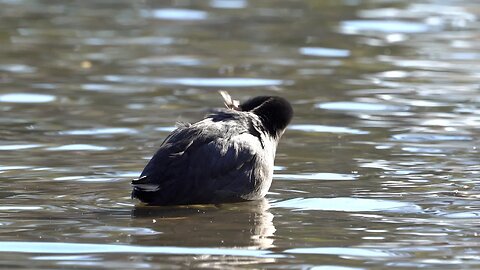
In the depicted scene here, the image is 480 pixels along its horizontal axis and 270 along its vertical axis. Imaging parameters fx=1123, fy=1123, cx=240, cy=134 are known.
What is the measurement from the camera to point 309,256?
19.9 ft

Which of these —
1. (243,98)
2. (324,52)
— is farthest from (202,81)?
(324,52)

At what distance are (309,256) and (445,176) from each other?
2.45 metres

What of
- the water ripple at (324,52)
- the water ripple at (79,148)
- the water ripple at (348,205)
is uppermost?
the water ripple at (324,52)

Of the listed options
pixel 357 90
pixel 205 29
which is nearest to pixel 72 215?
pixel 357 90

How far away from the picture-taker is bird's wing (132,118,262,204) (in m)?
7.16

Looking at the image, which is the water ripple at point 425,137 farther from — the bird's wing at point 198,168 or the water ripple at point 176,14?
the water ripple at point 176,14

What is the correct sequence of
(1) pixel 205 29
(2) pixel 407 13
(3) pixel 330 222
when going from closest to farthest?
(3) pixel 330 222, (1) pixel 205 29, (2) pixel 407 13

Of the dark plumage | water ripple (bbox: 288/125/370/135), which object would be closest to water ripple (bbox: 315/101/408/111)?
water ripple (bbox: 288/125/370/135)

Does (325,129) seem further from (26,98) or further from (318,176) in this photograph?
(26,98)

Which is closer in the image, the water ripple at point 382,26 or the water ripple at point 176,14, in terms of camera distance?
the water ripple at point 382,26

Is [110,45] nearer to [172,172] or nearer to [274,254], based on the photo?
[172,172]

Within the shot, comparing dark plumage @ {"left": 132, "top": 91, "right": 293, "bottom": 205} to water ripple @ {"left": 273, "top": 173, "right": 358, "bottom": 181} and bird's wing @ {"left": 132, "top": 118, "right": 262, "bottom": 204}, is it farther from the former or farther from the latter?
water ripple @ {"left": 273, "top": 173, "right": 358, "bottom": 181}

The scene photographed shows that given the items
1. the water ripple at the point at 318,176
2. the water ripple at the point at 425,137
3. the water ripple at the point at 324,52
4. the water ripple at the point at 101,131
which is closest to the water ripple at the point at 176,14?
the water ripple at the point at 324,52

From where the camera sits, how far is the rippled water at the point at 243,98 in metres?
6.34
